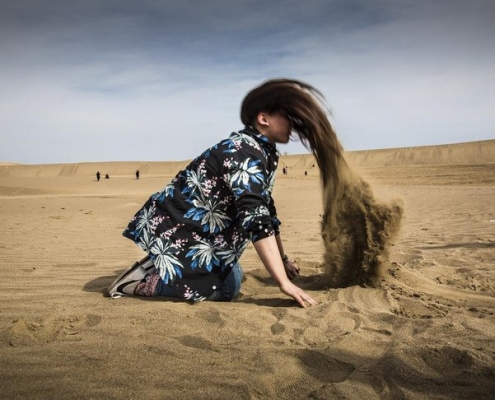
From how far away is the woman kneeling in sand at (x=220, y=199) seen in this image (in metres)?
2.83

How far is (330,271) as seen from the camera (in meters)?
3.58

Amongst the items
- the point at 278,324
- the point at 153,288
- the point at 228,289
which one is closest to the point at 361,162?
the point at 228,289

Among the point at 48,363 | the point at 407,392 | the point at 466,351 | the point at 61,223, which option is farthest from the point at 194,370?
the point at 61,223

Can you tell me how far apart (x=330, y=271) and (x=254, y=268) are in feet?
3.74

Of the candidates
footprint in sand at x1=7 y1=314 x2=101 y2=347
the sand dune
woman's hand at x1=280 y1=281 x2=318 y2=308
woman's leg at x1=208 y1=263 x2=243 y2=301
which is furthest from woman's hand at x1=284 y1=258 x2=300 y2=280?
the sand dune

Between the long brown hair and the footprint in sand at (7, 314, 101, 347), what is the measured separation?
1639 mm

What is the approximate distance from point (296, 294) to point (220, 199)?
2.61 feet

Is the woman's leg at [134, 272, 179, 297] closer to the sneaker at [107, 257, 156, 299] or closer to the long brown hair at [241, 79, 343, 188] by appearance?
the sneaker at [107, 257, 156, 299]

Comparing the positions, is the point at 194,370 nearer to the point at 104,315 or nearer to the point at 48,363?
the point at 48,363

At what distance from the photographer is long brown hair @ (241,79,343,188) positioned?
2.84 meters

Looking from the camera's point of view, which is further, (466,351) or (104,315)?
(104,315)

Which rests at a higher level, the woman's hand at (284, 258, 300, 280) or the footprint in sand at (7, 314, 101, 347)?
the woman's hand at (284, 258, 300, 280)

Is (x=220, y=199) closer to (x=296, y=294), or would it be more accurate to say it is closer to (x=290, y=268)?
(x=296, y=294)

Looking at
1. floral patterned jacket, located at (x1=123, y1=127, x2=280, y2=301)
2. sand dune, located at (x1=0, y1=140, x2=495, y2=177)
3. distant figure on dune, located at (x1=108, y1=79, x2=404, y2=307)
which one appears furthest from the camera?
sand dune, located at (x1=0, y1=140, x2=495, y2=177)
